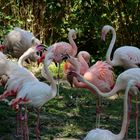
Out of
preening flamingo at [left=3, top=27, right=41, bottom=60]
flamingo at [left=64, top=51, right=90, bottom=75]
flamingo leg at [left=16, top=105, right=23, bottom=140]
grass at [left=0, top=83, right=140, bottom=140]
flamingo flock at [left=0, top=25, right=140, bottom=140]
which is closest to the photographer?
flamingo flock at [left=0, top=25, right=140, bottom=140]

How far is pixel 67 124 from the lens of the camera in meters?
6.29

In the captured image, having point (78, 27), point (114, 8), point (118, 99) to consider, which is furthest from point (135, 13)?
point (118, 99)

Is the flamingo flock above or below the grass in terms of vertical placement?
above

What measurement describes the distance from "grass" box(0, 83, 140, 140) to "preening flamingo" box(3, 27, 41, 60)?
1.52 meters

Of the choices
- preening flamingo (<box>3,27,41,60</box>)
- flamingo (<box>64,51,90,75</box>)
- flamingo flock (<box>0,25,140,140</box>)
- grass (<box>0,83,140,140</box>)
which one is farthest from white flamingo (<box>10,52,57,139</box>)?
preening flamingo (<box>3,27,41,60</box>)

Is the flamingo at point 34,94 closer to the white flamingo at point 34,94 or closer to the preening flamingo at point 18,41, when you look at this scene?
the white flamingo at point 34,94

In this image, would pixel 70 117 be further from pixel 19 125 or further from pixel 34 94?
pixel 34 94

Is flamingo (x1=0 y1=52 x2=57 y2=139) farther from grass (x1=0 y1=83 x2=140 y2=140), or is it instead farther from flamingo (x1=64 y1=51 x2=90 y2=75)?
flamingo (x1=64 y1=51 x2=90 y2=75)

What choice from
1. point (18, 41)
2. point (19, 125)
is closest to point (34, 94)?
point (19, 125)

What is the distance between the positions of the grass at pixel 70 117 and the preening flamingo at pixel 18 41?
1517 mm

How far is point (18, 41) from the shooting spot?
A: 30.8 feet

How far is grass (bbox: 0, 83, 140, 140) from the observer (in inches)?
233

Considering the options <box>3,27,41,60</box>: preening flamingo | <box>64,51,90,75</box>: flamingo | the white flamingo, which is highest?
<box>3,27,41,60</box>: preening flamingo

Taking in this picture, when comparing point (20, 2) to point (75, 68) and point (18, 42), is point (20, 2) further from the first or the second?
point (75, 68)
